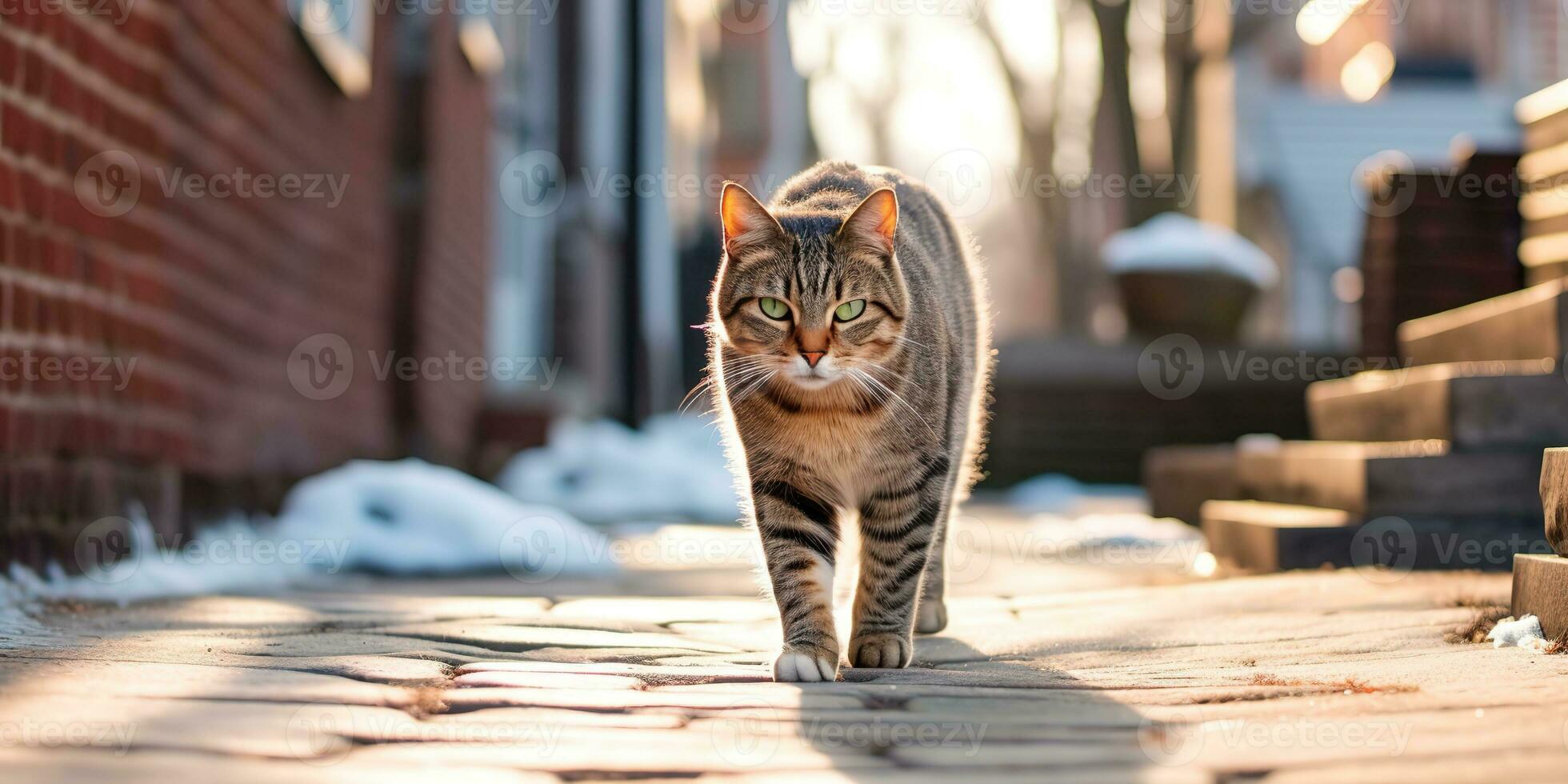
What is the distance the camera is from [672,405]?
43.9 feet

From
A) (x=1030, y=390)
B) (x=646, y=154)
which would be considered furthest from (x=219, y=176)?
(x=646, y=154)

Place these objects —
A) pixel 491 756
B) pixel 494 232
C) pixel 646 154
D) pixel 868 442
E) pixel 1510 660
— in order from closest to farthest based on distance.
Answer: pixel 491 756 → pixel 1510 660 → pixel 868 442 → pixel 494 232 → pixel 646 154

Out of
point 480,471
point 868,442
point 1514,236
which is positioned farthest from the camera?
point 480,471

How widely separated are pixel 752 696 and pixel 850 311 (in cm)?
92

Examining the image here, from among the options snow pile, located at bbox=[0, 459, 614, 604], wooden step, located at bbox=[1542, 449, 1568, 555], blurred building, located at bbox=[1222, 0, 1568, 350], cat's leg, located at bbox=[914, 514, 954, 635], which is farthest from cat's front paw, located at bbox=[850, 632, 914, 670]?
blurred building, located at bbox=[1222, 0, 1568, 350]

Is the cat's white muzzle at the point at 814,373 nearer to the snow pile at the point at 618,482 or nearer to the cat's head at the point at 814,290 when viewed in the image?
the cat's head at the point at 814,290

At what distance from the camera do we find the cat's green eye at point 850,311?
2697 mm

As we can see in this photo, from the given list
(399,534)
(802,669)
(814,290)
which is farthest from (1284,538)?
(399,534)

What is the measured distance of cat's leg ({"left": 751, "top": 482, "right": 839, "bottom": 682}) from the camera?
2.33 m

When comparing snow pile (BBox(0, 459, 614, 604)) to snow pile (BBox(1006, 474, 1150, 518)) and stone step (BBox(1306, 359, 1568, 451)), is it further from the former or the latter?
snow pile (BBox(1006, 474, 1150, 518))

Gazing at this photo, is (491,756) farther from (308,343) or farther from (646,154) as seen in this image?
(646,154)

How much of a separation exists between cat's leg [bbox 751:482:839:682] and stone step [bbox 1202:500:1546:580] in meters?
1.75

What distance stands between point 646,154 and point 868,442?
8575 millimetres

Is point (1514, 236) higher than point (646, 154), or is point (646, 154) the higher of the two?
point (646, 154)
